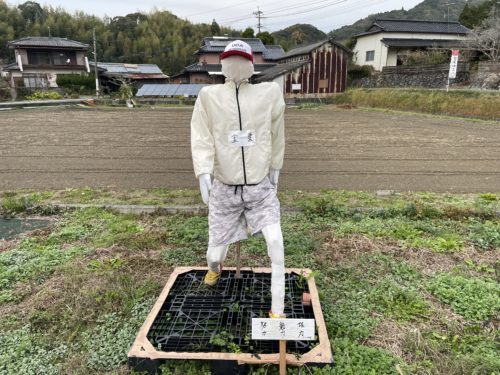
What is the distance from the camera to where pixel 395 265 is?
3.19 meters

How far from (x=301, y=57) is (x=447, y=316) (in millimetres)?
25954

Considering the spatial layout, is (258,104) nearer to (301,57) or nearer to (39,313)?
(39,313)

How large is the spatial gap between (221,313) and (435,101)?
53.9 ft

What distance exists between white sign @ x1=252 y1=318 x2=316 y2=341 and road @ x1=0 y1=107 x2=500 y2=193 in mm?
Answer: 3804

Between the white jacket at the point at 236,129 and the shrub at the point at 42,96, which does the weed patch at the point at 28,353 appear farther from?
the shrub at the point at 42,96

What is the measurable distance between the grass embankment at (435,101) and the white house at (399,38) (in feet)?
20.7

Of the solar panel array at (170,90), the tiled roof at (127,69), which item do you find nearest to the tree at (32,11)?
the tiled roof at (127,69)

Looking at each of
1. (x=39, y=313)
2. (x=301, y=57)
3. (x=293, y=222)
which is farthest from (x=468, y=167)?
(x=301, y=57)

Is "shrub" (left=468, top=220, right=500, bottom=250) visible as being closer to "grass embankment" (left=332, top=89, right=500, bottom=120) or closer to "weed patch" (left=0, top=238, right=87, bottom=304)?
"weed patch" (left=0, top=238, right=87, bottom=304)

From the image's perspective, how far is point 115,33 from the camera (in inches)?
1698

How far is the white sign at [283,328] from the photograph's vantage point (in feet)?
6.10

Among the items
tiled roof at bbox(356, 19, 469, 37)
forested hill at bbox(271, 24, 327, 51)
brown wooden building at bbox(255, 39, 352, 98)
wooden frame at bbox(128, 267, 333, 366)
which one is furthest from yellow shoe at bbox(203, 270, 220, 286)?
forested hill at bbox(271, 24, 327, 51)

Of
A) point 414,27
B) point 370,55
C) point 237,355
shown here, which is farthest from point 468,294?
point 414,27

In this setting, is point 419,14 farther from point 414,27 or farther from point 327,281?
point 327,281
